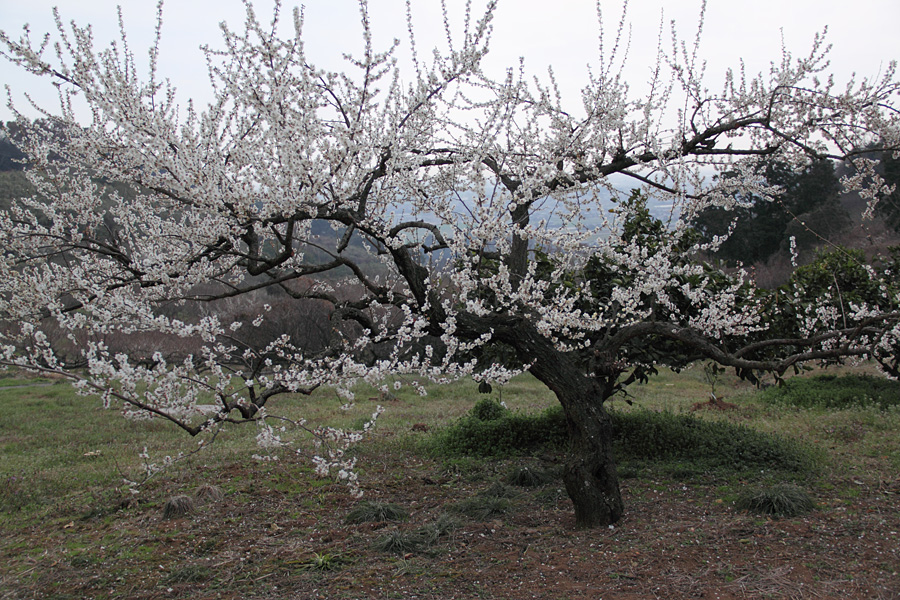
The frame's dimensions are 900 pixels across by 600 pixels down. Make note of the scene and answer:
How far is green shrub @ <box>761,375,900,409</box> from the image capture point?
9.07m

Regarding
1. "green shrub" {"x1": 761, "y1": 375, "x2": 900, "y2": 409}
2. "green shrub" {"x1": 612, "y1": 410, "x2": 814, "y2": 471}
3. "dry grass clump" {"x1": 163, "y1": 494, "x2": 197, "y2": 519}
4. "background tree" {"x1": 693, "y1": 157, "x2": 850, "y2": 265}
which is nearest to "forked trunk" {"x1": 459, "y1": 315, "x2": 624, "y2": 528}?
"green shrub" {"x1": 612, "y1": 410, "x2": 814, "y2": 471}

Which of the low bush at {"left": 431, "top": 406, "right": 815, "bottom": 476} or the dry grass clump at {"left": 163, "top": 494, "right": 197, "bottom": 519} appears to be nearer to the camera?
the dry grass clump at {"left": 163, "top": 494, "right": 197, "bottom": 519}

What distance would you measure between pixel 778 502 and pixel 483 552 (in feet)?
7.54

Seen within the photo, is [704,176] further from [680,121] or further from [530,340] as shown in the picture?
[530,340]

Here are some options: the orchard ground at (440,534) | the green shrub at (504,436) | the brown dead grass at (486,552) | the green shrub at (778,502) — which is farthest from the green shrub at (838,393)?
the green shrub at (778,502)

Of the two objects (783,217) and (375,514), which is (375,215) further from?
(783,217)

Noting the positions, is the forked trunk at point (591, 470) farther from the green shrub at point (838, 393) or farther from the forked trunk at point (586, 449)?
the green shrub at point (838, 393)

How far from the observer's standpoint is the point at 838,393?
31.3 ft

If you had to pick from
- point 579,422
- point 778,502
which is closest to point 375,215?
point 579,422

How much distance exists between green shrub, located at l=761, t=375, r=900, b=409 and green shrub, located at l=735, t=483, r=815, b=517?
5.00 meters

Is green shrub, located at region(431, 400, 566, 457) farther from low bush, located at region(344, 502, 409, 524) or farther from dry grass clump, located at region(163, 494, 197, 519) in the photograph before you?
dry grass clump, located at region(163, 494, 197, 519)

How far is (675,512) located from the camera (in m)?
4.73

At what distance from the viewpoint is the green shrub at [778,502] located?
175 inches

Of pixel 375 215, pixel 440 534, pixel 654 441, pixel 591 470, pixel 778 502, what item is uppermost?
pixel 375 215
